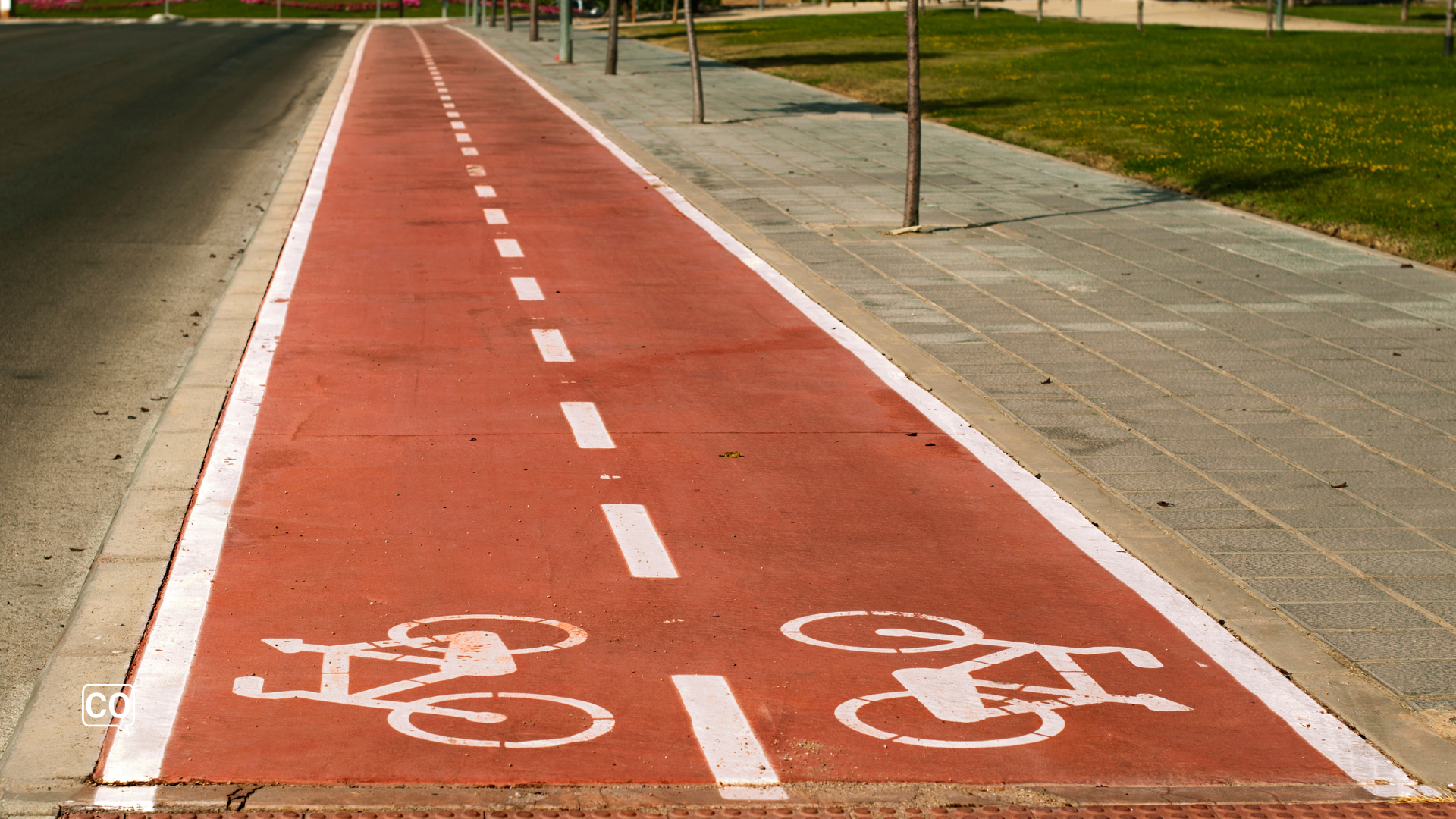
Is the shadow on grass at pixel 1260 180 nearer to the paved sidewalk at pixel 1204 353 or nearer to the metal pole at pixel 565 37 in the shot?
the paved sidewalk at pixel 1204 353

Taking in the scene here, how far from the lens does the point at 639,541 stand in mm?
6133

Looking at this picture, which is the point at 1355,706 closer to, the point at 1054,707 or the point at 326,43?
the point at 1054,707

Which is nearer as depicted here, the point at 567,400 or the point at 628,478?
the point at 628,478

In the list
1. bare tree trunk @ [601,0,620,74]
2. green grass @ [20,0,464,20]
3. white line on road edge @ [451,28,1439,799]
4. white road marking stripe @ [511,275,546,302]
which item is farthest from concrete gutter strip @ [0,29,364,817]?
green grass @ [20,0,464,20]

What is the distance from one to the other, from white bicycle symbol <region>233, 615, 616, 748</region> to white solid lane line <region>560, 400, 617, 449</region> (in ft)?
7.32

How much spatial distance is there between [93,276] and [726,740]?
8.65 meters

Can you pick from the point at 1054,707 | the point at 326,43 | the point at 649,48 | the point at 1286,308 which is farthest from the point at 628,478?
the point at 326,43

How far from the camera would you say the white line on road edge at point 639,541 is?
19.1 ft

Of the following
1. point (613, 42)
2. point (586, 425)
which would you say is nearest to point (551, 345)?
point (586, 425)

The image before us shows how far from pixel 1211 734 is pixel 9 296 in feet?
29.4

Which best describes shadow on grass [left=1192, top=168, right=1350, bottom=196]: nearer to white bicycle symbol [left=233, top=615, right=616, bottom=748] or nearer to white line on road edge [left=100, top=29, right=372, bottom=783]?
white line on road edge [left=100, top=29, right=372, bottom=783]

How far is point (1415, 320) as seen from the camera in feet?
34.3

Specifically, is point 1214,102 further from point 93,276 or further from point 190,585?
point 190,585

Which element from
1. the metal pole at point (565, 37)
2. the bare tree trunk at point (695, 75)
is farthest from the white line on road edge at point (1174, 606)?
the metal pole at point (565, 37)
